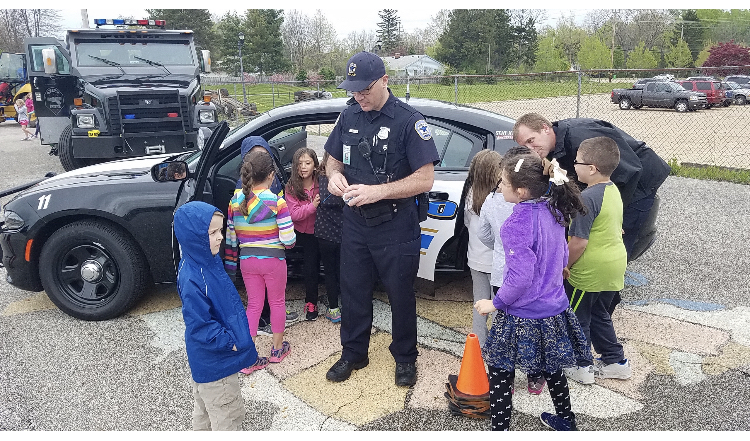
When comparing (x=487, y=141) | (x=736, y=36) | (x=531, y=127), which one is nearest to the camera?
(x=531, y=127)

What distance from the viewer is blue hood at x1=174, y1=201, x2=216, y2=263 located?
2.23 m

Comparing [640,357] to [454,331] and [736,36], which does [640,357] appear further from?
[736,36]

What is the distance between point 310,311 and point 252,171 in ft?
3.87

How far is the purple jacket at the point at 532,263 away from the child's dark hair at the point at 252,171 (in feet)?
4.86

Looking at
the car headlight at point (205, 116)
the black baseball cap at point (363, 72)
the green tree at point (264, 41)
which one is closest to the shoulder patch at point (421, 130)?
the black baseball cap at point (363, 72)

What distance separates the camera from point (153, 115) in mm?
9273

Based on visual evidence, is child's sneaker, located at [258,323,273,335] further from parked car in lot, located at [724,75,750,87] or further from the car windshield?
parked car in lot, located at [724,75,750,87]

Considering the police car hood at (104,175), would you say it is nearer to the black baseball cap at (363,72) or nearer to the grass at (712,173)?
the black baseball cap at (363,72)

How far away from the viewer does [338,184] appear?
117 inches

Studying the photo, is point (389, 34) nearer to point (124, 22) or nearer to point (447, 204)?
point (124, 22)

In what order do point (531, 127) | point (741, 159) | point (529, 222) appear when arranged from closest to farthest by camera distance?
point (529, 222)
point (531, 127)
point (741, 159)

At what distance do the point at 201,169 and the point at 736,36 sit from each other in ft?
189

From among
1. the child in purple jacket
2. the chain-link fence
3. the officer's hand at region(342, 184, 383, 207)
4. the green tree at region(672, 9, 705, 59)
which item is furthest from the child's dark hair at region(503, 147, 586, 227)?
the green tree at region(672, 9, 705, 59)

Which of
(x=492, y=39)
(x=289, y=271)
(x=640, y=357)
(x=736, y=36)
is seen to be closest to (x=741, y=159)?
(x=640, y=357)
